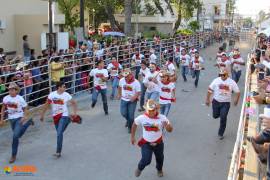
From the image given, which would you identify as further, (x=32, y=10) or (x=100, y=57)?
(x=32, y=10)

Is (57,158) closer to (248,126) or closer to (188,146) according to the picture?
(188,146)

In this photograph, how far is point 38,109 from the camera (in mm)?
13102

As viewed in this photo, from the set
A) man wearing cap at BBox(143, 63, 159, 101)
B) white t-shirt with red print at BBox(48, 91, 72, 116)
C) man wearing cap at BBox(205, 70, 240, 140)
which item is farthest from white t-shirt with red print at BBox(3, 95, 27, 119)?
man wearing cap at BBox(205, 70, 240, 140)

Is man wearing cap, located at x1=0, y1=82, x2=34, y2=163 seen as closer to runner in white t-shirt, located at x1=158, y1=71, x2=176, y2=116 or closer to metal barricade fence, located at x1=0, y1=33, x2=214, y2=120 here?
metal barricade fence, located at x1=0, y1=33, x2=214, y2=120

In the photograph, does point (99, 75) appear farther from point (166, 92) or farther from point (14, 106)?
point (14, 106)

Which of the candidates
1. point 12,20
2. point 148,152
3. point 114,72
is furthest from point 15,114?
point 12,20

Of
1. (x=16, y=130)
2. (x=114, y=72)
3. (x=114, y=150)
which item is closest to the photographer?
(x=16, y=130)

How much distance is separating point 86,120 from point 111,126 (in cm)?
101

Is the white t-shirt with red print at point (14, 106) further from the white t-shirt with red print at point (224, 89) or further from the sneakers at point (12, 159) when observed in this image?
the white t-shirt with red print at point (224, 89)

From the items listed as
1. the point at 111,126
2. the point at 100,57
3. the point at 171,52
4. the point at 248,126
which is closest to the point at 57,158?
the point at 111,126
